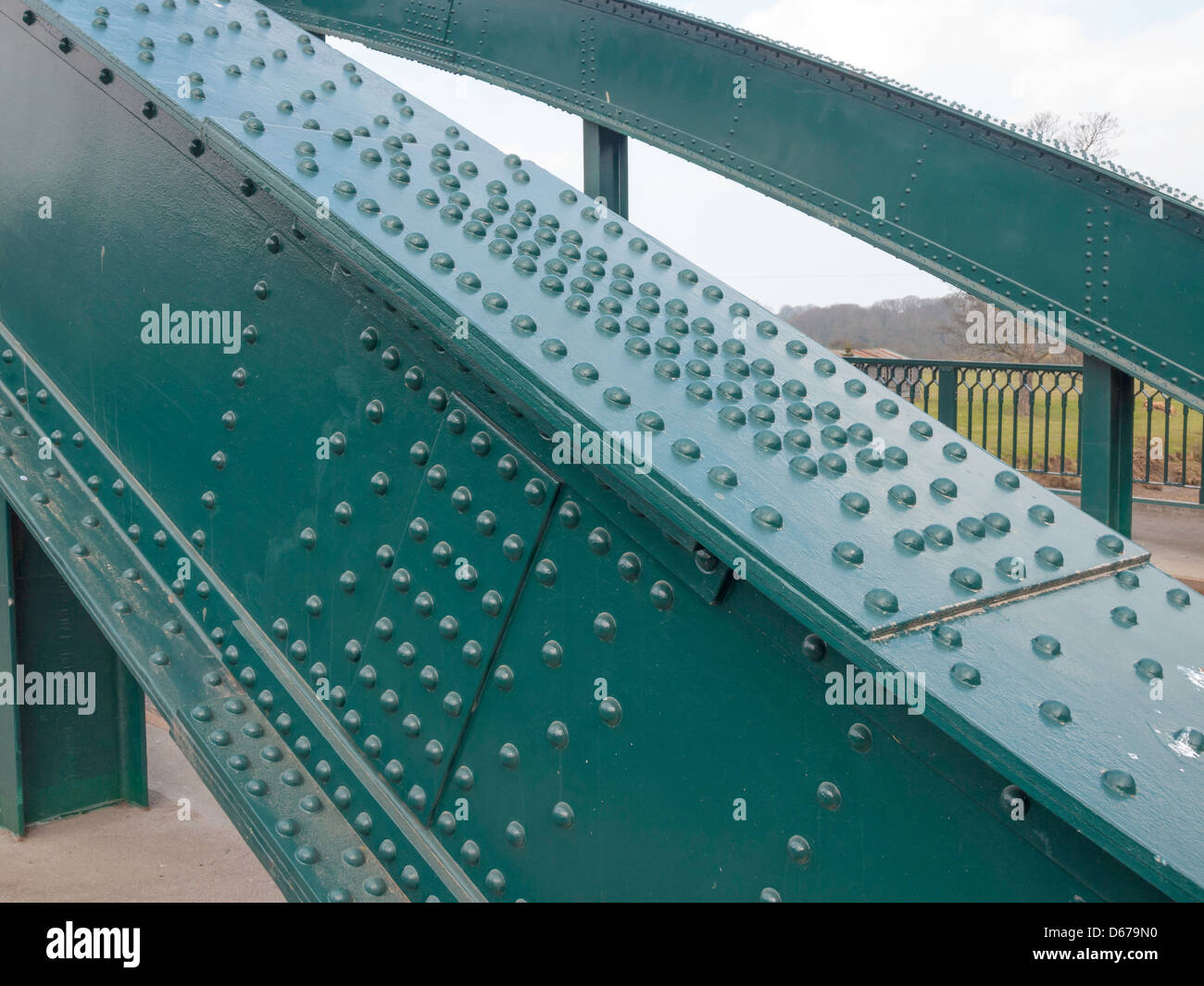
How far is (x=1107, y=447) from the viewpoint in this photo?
690 centimetres

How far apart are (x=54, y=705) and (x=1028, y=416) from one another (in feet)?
36.9

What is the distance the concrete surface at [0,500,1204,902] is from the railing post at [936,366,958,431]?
9202 millimetres

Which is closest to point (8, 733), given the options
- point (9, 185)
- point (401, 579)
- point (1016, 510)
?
point (9, 185)

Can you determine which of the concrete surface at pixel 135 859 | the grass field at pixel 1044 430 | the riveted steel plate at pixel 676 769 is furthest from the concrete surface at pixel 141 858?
the grass field at pixel 1044 430

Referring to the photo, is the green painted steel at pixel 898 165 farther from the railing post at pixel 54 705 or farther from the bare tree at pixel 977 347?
the bare tree at pixel 977 347

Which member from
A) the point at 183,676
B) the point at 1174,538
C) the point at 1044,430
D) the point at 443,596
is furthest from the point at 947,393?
the point at 443,596

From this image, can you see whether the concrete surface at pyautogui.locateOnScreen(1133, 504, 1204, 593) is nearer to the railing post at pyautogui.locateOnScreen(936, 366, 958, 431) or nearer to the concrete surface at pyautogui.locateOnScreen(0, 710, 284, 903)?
the railing post at pyautogui.locateOnScreen(936, 366, 958, 431)

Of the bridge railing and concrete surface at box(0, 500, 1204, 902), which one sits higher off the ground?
the bridge railing

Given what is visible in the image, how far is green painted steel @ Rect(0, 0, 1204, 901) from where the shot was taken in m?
1.43

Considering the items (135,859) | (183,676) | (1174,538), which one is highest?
(183,676)

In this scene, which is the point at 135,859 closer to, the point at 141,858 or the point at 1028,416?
the point at 141,858

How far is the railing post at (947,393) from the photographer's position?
38.9 feet

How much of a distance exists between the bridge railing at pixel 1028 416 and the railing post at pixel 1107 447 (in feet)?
12.0

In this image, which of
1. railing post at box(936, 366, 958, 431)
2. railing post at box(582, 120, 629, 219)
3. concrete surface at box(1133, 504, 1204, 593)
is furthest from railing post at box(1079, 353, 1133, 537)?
railing post at box(936, 366, 958, 431)
